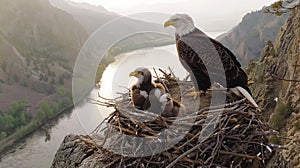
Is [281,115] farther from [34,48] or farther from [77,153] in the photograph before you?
[34,48]

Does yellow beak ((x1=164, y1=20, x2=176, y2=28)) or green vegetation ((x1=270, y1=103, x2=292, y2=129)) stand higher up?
yellow beak ((x1=164, y1=20, x2=176, y2=28))

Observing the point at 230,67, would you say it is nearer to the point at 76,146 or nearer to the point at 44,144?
the point at 76,146

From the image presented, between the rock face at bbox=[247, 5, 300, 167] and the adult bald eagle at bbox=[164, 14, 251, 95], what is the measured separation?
1.46 meters

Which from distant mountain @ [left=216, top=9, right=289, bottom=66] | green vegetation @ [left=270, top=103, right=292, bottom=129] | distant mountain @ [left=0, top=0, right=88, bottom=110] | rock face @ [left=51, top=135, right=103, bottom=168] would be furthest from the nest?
distant mountain @ [left=0, top=0, right=88, bottom=110]

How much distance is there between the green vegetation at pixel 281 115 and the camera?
8156 millimetres

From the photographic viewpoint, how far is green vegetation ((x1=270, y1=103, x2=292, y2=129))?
26.8 feet

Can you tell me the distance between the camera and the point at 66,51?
90938 millimetres

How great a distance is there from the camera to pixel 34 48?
308 ft

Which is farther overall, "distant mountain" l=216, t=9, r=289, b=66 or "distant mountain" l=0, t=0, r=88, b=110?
"distant mountain" l=0, t=0, r=88, b=110

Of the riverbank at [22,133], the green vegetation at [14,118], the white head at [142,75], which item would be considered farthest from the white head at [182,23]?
the green vegetation at [14,118]

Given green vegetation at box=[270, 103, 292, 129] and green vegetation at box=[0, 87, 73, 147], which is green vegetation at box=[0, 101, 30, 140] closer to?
green vegetation at box=[0, 87, 73, 147]

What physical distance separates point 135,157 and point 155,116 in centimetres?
67

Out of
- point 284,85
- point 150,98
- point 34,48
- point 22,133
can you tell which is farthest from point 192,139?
point 34,48

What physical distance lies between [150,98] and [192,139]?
112cm
